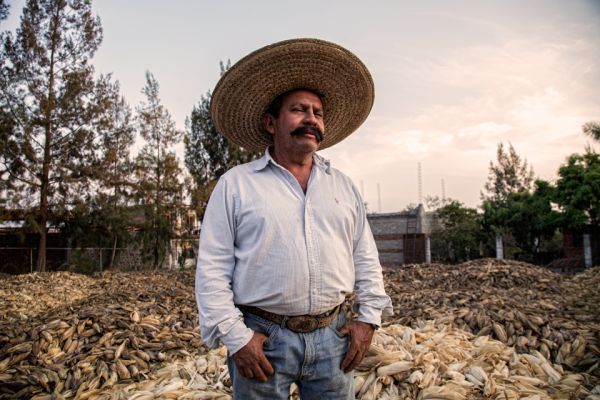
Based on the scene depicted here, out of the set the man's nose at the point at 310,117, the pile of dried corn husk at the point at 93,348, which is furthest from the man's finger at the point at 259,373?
the pile of dried corn husk at the point at 93,348

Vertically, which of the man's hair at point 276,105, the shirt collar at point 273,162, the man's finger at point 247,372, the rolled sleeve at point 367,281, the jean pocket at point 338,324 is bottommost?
the man's finger at point 247,372

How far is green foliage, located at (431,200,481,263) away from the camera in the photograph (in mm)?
19906

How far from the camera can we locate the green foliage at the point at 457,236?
19906mm

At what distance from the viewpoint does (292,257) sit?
1.64 metres

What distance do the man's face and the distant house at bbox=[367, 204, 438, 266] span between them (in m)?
19.2

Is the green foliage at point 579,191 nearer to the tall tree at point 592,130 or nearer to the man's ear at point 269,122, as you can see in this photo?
the tall tree at point 592,130

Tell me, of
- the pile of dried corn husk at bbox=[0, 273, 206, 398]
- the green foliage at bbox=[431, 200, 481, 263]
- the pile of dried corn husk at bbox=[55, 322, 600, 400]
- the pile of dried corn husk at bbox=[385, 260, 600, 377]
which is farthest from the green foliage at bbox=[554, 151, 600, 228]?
the pile of dried corn husk at bbox=[0, 273, 206, 398]

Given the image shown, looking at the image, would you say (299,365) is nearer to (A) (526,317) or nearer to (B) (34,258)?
(A) (526,317)

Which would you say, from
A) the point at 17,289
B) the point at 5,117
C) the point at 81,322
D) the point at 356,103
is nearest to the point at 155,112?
the point at 5,117

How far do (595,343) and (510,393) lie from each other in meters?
1.51

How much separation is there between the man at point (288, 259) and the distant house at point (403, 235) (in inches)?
754

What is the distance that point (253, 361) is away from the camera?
5.03ft

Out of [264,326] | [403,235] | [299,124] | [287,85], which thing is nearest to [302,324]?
[264,326]

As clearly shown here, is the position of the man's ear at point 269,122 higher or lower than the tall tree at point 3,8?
lower
